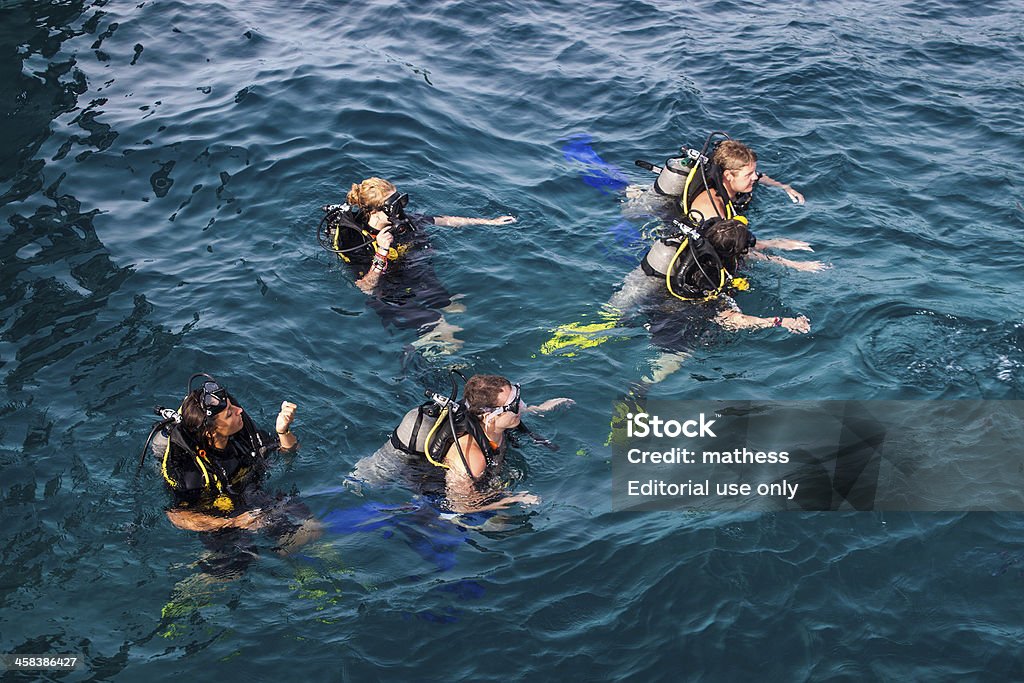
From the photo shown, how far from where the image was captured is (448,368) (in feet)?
27.8

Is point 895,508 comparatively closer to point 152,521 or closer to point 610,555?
point 610,555

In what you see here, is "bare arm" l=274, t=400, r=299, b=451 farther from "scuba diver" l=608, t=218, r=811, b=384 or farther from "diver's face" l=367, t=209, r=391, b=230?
"scuba diver" l=608, t=218, r=811, b=384

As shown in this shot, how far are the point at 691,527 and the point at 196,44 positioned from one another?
40.8 ft

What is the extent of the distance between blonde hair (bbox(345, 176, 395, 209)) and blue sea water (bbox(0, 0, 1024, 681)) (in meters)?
1.13

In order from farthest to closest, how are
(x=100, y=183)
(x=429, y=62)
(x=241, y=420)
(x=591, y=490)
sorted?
(x=429, y=62) < (x=100, y=183) < (x=591, y=490) < (x=241, y=420)

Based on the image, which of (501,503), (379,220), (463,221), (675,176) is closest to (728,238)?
(675,176)

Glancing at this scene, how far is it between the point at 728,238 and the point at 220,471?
4809 mm

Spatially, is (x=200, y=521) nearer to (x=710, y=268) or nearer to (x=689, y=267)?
(x=689, y=267)

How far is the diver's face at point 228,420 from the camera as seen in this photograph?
21.2ft

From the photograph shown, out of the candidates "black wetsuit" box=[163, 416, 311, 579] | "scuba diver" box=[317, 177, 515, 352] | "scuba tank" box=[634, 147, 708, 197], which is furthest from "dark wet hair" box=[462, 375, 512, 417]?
"scuba tank" box=[634, 147, 708, 197]

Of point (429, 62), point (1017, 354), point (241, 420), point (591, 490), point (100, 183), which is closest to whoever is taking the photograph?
point (241, 420)

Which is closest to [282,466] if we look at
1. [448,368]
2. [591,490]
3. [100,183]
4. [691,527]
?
[448,368]

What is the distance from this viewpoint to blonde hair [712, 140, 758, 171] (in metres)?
8.62

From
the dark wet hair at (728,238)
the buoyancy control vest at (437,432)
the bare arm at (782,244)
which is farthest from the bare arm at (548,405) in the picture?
the bare arm at (782,244)
